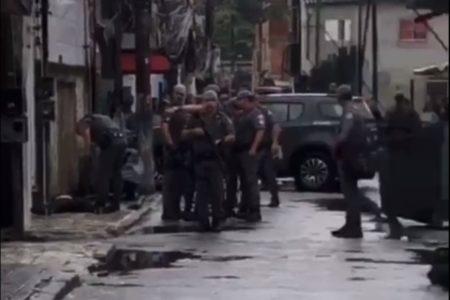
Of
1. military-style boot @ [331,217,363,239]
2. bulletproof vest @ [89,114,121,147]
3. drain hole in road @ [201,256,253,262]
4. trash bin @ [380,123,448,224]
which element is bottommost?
military-style boot @ [331,217,363,239]

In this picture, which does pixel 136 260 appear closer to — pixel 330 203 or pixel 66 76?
pixel 66 76

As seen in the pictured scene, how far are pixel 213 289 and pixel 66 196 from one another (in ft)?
34.3

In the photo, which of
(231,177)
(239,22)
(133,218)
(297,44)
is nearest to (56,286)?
(133,218)

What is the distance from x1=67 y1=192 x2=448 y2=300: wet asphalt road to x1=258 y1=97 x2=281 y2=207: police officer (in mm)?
2258

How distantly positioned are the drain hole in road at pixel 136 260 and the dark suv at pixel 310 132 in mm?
13615

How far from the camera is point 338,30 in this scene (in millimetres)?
35250

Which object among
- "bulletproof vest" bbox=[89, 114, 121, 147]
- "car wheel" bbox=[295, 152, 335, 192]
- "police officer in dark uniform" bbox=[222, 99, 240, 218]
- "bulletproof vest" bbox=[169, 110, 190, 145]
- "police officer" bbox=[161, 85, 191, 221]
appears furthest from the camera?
"car wheel" bbox=[295, 152, 335, 192]

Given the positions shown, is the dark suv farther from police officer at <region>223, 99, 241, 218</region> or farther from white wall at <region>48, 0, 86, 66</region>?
police officer at <region>223, 99, 241, 218</region>

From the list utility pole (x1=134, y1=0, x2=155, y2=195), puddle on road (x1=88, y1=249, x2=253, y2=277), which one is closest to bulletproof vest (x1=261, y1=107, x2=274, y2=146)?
utility pole (x1=134, y1=0, x2=155, y2=195)

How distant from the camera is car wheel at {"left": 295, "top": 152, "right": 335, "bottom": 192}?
31391mm

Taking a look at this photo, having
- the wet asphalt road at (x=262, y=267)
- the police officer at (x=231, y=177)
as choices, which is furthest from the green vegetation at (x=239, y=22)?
the wet asphalt road at (x=262, y=267)

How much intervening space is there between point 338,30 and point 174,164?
13463 mm

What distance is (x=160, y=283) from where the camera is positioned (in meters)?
14.8

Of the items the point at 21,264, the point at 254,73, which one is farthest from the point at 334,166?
the point at 254,73
